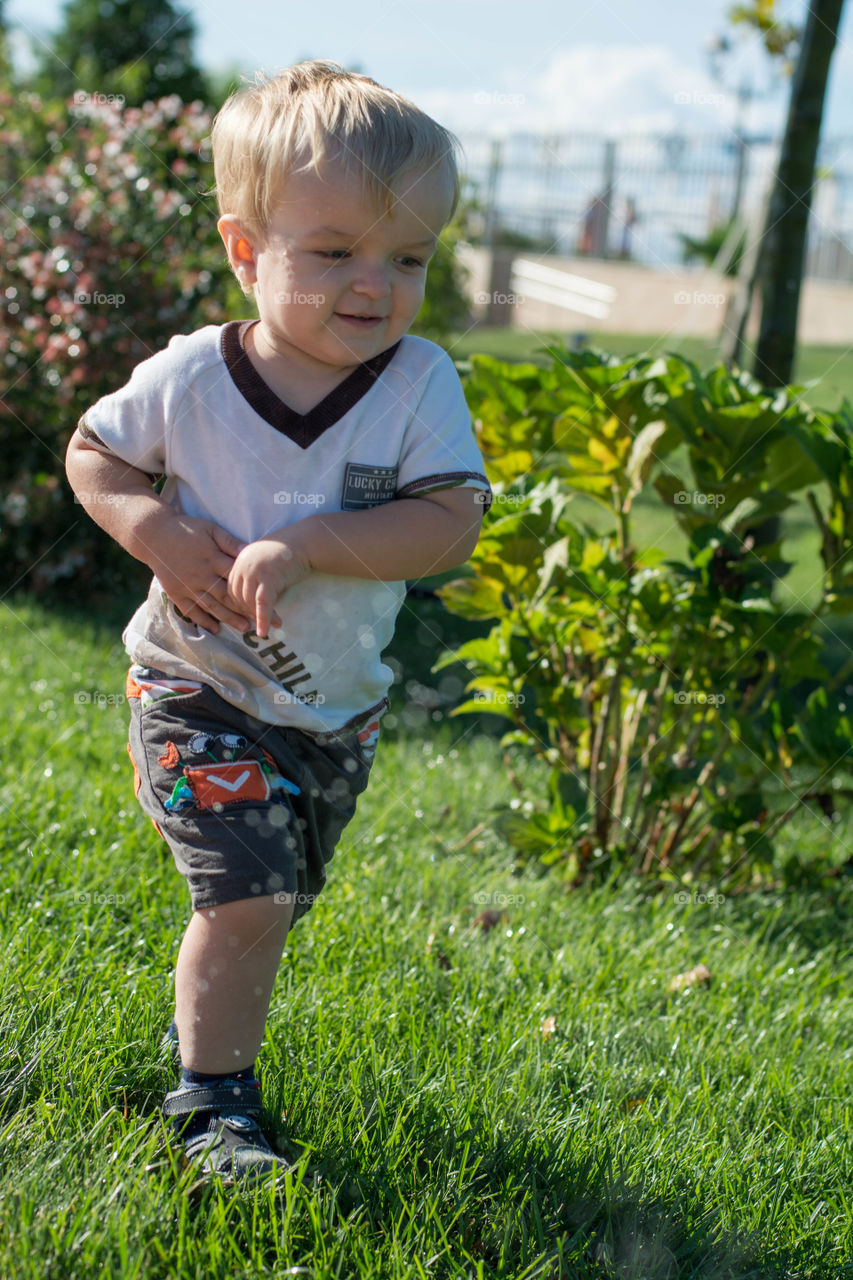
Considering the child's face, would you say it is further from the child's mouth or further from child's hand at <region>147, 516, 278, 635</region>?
child's hand at <region>147, 516, 278, 635</region>

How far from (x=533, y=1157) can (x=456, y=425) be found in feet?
3.69

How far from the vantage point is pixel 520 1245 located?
1586 mm

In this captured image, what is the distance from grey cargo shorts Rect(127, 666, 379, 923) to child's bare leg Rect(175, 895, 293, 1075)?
0.09ft

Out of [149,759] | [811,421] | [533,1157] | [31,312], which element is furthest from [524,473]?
[31,312]

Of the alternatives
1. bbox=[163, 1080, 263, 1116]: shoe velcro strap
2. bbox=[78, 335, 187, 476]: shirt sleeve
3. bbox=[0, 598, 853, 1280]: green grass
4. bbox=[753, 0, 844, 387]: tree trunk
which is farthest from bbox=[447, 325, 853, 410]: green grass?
bbox=[163, 1080, 263, 1116]: shoe velcro strap

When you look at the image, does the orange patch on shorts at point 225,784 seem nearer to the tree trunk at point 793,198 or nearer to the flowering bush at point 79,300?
the tree trunk at point 793,198

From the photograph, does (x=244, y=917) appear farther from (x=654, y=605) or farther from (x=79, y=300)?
(x=79, y=300)

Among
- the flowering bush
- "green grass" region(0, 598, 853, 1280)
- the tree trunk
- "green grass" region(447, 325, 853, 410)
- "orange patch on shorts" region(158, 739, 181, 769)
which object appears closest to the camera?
"green grass" region(0, 598, 853, 1280)

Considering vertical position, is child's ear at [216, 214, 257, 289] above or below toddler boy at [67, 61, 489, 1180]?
above

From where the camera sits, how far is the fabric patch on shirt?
1.74m

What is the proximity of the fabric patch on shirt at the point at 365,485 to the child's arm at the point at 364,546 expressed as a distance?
3cm

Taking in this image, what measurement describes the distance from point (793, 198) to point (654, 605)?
2.09 metres

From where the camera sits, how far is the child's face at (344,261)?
5.28 ft

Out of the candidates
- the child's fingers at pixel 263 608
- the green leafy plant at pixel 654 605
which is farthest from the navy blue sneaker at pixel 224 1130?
the green leafy plant at pixel 654 605
